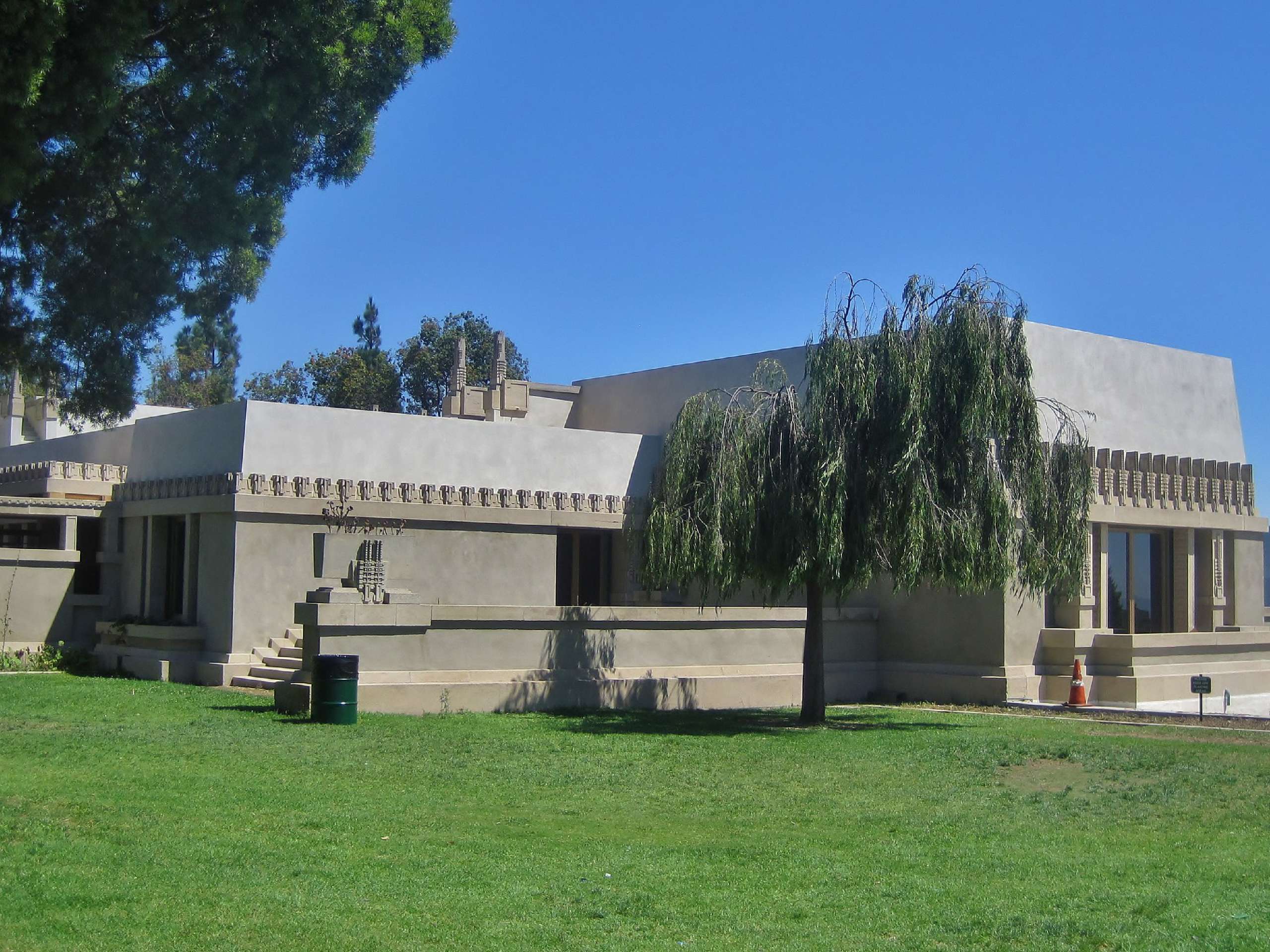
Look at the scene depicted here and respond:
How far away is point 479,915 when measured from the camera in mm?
8766

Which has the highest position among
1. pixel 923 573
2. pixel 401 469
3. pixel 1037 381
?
pixel 1037 381

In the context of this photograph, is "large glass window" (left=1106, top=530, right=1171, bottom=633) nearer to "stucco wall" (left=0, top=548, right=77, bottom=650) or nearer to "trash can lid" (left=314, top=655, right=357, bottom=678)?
"trash can lid" (left=314, top=655, right=357, bottom=678)

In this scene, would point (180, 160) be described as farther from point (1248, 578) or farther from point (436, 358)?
point (436, 358)

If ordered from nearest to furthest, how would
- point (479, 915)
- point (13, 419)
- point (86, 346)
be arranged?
1. point (479, 915)
2. point (86, 346)
3. point (13, 419)

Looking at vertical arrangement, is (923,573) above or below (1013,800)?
above

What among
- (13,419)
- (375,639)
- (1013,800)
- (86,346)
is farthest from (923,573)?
(13,419)

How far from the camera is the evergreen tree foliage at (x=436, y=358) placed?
63.2 m

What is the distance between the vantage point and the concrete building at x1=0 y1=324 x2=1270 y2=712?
23172mm

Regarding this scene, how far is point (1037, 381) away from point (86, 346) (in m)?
18.5

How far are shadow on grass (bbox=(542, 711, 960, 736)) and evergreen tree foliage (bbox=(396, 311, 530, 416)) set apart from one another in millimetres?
41154

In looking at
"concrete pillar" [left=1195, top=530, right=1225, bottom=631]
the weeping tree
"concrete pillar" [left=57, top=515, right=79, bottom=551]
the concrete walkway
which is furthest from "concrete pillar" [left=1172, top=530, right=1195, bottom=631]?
"concrete pillar" [left=57, top=515, right=79, bottom=551]

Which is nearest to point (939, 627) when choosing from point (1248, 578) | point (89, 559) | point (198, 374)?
point (1248, 578)

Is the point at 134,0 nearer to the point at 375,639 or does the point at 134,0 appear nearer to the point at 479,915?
the point at 479,915

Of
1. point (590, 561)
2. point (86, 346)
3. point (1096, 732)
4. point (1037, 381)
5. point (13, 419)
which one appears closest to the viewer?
point (86, 346)
